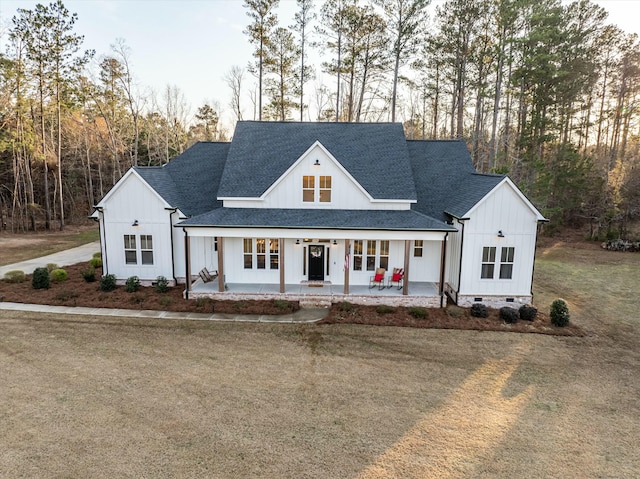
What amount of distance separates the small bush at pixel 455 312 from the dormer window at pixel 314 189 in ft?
23.0

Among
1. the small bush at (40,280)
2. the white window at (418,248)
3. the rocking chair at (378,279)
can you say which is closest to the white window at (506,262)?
the white window at (418,248)

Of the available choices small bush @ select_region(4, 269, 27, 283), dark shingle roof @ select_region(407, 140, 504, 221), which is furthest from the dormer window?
small bush @ select_region(4, 269, 27, 283)

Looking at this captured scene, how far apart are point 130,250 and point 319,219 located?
9215 millimetres

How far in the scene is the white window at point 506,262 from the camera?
1565 cm

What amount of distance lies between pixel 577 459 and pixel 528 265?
975cm

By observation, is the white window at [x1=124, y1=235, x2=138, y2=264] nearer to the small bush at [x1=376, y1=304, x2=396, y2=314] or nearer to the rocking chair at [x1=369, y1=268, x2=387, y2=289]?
the rocking chair at [x1=369, y1=268, x2=387, y2=289]

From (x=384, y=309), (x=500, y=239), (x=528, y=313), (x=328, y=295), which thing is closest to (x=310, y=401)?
(x=384, y=309)

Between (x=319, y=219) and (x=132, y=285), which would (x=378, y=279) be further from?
(x=132, y=285)

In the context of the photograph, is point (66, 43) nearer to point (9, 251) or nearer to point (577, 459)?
point (9, 251)

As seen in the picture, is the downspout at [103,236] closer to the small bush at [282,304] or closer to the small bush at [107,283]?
the small bush at [107,283]

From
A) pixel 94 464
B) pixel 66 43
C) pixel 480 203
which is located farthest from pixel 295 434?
pixel 66 43

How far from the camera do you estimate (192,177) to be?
19.9 meters

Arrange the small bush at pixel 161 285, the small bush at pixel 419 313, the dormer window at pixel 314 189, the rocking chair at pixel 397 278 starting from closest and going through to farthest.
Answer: the small bush at pixel 419 313 < the rocking chair at pixel 397 278 < the small bush at pixel 161 285 < the dormer window at pixel 314 189

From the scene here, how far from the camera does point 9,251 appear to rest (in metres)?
25.6
